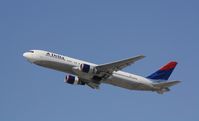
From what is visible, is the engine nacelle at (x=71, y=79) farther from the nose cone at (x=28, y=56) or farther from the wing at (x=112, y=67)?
the nose cone at (x=28, y=56)

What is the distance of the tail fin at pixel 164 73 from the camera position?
8539cm

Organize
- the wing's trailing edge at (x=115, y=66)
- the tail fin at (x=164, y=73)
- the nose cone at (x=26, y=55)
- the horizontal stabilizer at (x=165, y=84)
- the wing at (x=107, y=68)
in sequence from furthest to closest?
1. the tail fin at (x=164, y=73)
2. the nose cone at (x=26, y=55)
3. the horizontal stabilizer at (x=165, y=84)
4. the wing at (x=107, y=68)
5. the wing's trailing edge at (x=115, y=66)

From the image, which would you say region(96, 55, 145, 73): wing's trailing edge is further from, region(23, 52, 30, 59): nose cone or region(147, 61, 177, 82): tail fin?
region(23, 52, 30, 59): nose cone

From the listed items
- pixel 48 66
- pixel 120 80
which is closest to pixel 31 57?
pixel 48 66

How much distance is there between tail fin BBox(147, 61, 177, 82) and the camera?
85394 mm

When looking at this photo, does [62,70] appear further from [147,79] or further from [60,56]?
[147,79]

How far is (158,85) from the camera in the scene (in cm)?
8125

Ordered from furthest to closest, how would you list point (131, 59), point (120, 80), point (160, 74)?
point (160, 74) < point (120, 80) < point (131, 59)

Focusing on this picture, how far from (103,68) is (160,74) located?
42.7 ft

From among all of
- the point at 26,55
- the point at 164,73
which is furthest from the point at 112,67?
the point at 164,73

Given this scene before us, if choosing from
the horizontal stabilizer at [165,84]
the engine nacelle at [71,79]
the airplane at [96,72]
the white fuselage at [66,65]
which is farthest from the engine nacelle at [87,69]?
the horizontal stabilizer at [165,84]

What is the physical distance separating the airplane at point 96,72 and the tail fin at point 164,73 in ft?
4.46

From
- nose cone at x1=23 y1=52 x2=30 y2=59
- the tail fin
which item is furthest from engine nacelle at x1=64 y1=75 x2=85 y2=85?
the tail fin

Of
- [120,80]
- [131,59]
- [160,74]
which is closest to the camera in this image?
[131,59]
